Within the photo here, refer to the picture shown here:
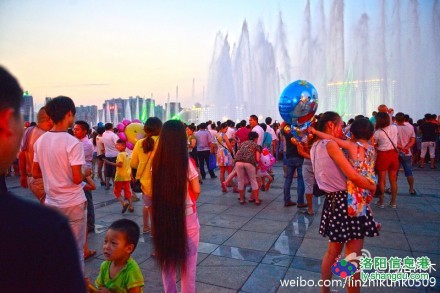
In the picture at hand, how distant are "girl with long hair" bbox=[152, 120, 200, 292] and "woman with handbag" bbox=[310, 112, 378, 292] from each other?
4.72ft

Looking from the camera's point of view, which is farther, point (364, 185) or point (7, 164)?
point (364, 185)

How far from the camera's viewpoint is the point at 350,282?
2.95m

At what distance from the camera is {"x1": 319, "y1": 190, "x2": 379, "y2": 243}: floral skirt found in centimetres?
292

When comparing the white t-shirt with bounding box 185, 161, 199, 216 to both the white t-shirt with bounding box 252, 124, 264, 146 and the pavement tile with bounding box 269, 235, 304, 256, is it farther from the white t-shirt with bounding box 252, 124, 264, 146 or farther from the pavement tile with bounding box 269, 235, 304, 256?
the white t-shirt with bounding box 252, 124, 264, 146

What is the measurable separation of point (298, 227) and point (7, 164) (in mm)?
5216

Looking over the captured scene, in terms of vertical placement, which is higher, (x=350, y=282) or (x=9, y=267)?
(x=9, y=267)

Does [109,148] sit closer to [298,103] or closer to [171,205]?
[298,103]

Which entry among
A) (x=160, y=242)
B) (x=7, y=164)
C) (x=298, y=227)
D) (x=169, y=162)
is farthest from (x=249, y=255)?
(x=7, y=164)

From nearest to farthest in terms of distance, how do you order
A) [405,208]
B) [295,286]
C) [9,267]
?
[9,267] < [295,286] < [405,208]

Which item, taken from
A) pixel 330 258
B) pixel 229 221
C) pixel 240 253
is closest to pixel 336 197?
pixel 330 258

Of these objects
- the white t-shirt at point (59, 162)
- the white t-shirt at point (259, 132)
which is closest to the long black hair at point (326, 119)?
the white t-shirt at point (59, 162)

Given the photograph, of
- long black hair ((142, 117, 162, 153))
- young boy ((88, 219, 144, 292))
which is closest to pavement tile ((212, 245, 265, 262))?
long black hair ((142, 117, 162, 153))

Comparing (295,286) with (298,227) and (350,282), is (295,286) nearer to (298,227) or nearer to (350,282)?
(350,282)

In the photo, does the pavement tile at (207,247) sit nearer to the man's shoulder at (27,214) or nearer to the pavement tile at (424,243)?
the pavement tile at (424,243)
